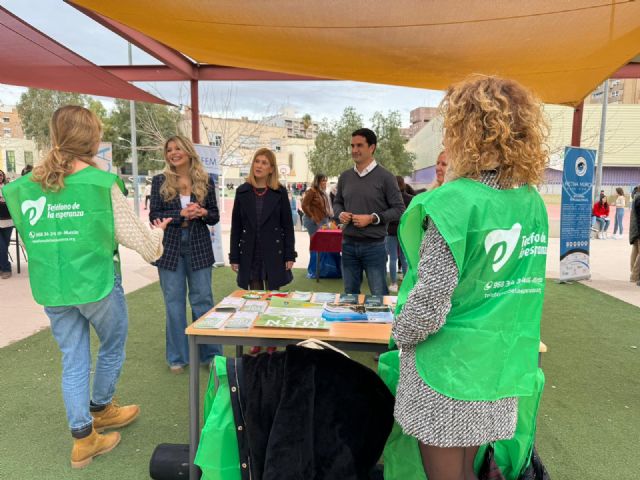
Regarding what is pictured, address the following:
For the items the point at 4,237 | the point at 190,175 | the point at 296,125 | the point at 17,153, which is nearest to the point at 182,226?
the point at 190,175

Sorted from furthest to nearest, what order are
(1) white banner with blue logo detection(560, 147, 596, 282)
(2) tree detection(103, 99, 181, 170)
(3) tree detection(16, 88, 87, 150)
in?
(3) tree detection(16, 88, 87, 150) → (2) tree detection(103, 99, 181, 170) → (1) white banner with blue logo detection(560, 147, 596, 282)

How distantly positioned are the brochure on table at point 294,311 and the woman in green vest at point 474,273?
0.76 meters

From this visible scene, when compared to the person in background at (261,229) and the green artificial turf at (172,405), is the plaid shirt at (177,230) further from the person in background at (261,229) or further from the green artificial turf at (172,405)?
the green artificial turf at (172,405)

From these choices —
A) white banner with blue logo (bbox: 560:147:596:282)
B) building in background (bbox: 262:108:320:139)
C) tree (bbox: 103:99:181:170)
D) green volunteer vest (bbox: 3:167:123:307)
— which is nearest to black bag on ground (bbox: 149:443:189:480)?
green volunteer vest (bbox: 3:167:123:307)

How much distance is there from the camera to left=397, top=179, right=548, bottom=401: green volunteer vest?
1.22 meters

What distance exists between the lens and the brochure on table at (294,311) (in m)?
2.03

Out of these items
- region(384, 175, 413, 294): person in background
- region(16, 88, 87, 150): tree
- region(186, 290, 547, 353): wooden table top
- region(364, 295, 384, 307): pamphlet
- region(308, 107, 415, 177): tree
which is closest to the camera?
region(186, 290, 547, 353): wooden table top

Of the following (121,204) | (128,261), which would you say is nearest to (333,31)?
(121,204)

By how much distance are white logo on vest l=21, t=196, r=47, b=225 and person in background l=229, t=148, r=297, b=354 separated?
154 centimetres

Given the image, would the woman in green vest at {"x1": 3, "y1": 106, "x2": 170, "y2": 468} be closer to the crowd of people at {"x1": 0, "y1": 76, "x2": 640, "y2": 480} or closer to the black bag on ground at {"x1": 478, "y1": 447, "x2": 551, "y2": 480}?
the crowd of people at {"x1": 0, "y1": 76, "x2": 640, "y2": 480}

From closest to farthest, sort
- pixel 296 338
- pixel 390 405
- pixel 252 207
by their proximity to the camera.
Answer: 1. pixel 390 405
2. pixel 296 338
3. pixel 252 207

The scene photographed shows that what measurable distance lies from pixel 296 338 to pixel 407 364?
64cm

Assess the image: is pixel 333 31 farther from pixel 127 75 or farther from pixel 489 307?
pixel 127 75

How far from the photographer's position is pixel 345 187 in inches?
146
